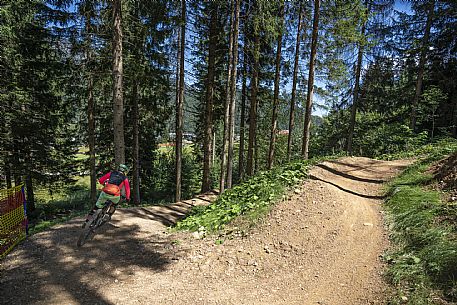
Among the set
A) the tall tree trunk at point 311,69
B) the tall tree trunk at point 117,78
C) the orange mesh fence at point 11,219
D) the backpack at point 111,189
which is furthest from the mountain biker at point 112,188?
the tall tree trunk at point 311,69

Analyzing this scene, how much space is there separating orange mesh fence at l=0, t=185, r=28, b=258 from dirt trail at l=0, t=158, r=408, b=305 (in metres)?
0.30

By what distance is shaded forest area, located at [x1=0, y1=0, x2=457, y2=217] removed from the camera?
1035 cm

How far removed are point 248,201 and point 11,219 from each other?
7170mm

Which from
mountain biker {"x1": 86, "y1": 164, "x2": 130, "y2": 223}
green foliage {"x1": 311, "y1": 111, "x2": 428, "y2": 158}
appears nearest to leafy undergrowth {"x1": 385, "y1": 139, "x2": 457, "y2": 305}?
mountain biker {"x1": 86, "y1": 164, "x2": 130, "y2": 223}

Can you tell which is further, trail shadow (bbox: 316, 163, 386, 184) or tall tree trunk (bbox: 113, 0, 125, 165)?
trail shadow (bbox: 316, 163, 386, 184)

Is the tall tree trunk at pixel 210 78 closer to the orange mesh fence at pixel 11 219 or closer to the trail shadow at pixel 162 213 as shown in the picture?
the trail shadow at pixel 162 213

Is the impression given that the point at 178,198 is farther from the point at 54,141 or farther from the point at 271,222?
the point at 54,141

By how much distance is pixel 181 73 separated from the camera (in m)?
12.2

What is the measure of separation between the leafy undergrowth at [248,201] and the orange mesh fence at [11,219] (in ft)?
14.7

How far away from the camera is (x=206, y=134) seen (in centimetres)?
1473

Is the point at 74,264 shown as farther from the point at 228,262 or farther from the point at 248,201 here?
the point at 248,201

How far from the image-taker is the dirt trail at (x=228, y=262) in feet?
13.8

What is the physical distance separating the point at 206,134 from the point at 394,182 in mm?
10350

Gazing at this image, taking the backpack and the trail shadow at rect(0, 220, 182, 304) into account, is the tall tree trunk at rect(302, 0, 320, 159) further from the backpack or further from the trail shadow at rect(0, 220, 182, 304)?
the backpack
